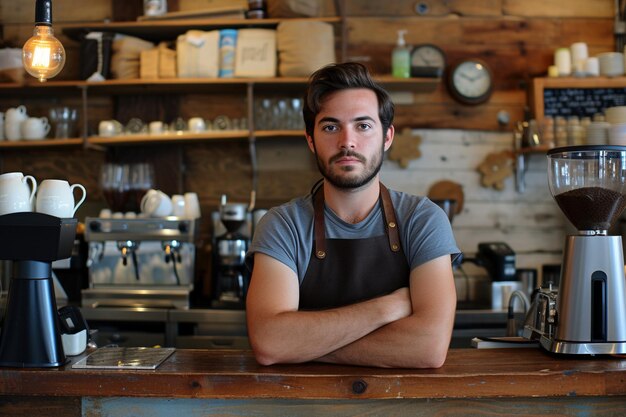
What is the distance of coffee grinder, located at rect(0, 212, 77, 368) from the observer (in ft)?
5.60

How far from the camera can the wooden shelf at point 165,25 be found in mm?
3828

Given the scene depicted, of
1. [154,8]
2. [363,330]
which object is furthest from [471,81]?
[363,330]

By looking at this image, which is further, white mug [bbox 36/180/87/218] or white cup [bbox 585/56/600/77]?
white cup [bbox 585/56/600/77]

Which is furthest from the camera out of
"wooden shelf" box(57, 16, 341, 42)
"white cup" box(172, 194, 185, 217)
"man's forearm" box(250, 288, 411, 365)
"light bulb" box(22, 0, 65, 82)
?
"wooden shelf" box(57, 16, 341, 42)

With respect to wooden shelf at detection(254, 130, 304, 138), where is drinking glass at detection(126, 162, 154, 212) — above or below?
below

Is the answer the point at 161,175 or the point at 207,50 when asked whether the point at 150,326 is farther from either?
the point at 207,50

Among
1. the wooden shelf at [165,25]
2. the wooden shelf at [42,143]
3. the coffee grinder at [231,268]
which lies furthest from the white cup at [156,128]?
the coffee grinder at [231,268]

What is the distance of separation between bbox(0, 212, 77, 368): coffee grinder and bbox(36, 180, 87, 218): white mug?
0.25 ft

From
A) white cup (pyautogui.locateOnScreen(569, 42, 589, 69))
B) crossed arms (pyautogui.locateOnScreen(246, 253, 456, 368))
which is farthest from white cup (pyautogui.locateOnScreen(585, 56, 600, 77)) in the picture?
crossed arms (pyautogui.locateOnScreen(246, 253, 456, 368))

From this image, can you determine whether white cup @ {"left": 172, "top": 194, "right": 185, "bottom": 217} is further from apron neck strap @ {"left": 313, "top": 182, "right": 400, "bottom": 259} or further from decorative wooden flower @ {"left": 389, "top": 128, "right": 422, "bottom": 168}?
apron neck strap @ {"left": 313, "top": 182, "right": 400, "bottom": 259}

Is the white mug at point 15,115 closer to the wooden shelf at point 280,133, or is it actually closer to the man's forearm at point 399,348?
the wooden shelf at point 280,133

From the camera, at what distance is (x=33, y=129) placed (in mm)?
3863

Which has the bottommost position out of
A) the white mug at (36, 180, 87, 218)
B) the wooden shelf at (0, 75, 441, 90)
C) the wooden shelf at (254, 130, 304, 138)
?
the white mug at (36, 180, 87, 218)

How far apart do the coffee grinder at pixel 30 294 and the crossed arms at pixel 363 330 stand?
18.6 inches
